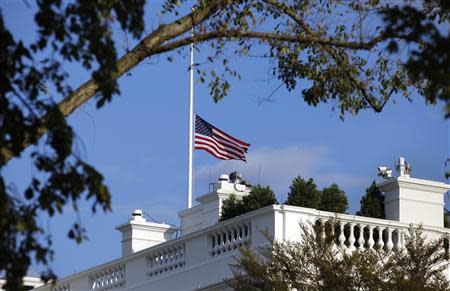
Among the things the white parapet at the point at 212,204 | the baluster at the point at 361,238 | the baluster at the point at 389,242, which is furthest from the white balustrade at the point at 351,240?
the white parapet at the point at 212,204

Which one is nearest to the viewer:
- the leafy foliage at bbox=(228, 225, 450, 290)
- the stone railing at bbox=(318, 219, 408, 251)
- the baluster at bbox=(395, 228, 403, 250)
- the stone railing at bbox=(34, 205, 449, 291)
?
the leafy foliage at bbox=(228, 225, 450, 290)

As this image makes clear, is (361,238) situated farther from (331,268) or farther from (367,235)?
(331,268)

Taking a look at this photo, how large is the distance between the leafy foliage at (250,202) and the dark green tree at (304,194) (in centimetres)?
62

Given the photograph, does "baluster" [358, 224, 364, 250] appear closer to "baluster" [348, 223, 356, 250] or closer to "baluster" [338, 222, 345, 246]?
"baluster" [348, 223, 356, 250]

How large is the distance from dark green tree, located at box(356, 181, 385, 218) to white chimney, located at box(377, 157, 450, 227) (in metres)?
0.70

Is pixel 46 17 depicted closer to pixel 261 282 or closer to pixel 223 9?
pixel 223 9

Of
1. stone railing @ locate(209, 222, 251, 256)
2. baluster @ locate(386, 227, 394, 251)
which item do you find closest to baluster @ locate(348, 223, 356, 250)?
baluster @ locate(386, 227, 394, 251)

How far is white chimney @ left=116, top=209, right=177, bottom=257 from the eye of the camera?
101 ft

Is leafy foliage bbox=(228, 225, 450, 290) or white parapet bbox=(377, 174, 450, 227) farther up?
white parapet bbox=(377, 174, 450, 227)

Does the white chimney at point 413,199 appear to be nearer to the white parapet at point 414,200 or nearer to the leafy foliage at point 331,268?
the white parapet at point 414,200

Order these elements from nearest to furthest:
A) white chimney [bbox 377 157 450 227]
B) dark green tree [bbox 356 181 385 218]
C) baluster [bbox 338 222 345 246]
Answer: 1. baluster [bbox 338 222 345 246]
2. white chimney [bbox 377 157 450 227]
3. dark green tree [bbox 356 181 385 218]

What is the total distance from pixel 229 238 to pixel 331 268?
3537 mm

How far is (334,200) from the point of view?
2855 cm

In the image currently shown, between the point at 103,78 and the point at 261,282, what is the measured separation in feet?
37.9
